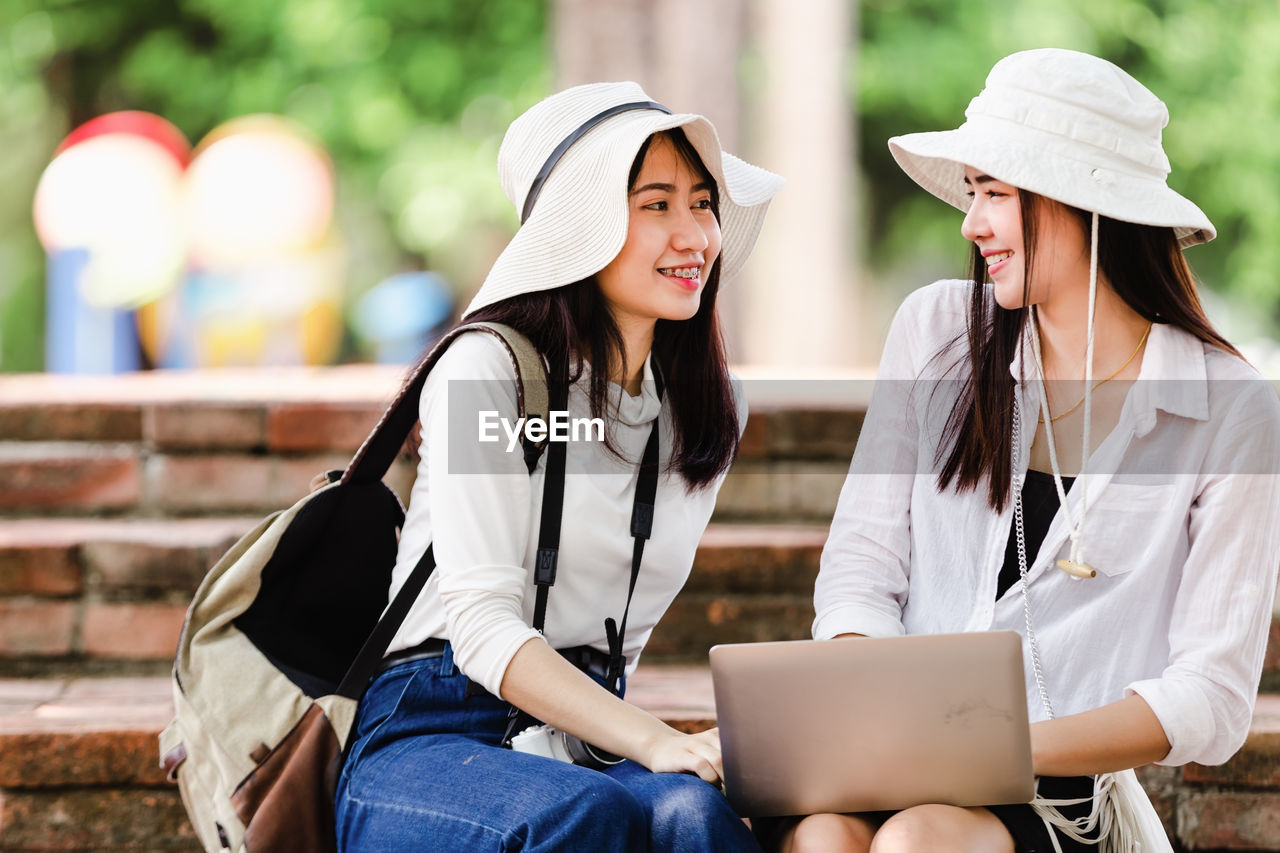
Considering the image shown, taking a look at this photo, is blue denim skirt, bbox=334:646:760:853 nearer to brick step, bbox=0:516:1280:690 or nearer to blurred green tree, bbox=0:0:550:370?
brick step, bbox=0:516:1280:690

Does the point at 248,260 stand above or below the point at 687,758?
above

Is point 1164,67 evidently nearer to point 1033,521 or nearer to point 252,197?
point 252,197

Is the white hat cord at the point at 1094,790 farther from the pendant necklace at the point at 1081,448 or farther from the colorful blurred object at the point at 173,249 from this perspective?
the colorful blurred object at the point at 173,249

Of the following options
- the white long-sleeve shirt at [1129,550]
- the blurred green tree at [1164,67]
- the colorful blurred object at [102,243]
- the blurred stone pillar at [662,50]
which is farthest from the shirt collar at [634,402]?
the blurred green tree at [1164,67]

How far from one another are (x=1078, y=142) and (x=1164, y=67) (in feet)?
25.5

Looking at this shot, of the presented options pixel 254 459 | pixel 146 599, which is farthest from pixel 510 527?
pixel 254 459

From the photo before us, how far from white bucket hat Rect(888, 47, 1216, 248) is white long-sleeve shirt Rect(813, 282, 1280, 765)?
230mm

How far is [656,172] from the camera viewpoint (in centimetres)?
229

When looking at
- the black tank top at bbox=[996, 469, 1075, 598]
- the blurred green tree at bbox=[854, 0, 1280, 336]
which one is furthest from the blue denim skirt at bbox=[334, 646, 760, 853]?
the blurred green tree at bbox=[854, 0, 1280, 336]

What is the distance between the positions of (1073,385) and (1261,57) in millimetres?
7887

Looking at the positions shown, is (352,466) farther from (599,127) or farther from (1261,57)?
(1261,57)

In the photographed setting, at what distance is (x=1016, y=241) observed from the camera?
2.19 m

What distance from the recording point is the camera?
6.89 feet

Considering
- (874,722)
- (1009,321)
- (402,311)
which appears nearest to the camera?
(874,722)
